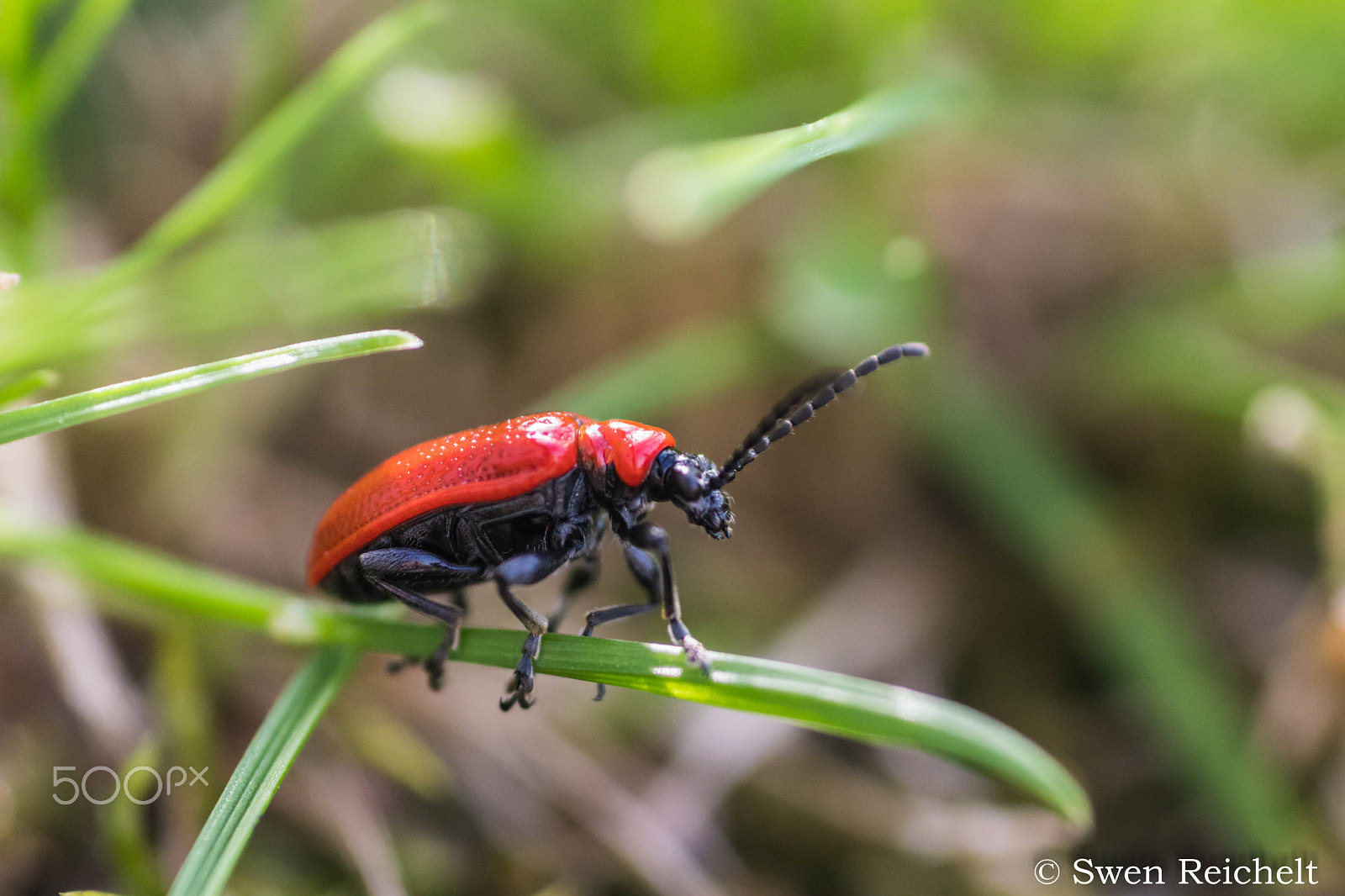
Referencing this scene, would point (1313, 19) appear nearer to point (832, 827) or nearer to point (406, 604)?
point (832, 827)

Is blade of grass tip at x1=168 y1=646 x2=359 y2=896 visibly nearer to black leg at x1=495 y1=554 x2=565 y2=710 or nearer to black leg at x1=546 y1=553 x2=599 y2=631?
black leg at x1=495 y1=554 x2=565 y2=710

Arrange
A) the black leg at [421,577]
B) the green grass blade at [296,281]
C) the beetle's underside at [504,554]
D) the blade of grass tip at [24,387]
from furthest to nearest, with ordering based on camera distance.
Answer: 1. the green grass blade at [296,281]
2. the beetle's underside at [504,554]
3. the black leg at [421,577]
4. the blade of grass tip at [24,387]

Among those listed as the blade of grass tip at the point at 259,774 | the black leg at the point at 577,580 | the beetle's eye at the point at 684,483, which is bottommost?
the blade of grass tip at the point at 259,774

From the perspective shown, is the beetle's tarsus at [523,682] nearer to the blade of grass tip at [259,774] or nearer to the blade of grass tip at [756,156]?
the blade of grass tip at [259,774]

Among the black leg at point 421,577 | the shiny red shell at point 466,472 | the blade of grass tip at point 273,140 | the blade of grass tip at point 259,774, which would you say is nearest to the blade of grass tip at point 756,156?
the shiny red shell at point 466,472

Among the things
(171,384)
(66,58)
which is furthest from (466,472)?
(66,58)

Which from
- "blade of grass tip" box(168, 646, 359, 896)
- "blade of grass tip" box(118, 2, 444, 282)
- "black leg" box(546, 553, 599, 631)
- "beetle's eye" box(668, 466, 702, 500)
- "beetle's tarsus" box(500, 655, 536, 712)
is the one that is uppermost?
"blade of grass tip" box(118, 2, 444, 282)

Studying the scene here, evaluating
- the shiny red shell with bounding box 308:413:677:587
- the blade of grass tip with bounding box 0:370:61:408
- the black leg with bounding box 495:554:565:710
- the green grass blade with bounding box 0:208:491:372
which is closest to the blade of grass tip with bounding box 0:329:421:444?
the blade of grass tip with bounding box 0:370:61:408
